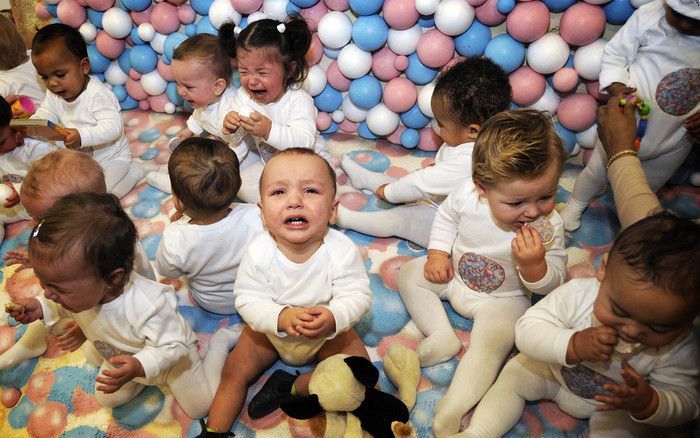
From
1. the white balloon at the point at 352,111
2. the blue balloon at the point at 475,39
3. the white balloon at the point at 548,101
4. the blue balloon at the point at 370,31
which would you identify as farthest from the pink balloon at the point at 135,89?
the white balloon at the point at 548,101

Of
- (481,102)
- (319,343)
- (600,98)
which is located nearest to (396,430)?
(319,343)

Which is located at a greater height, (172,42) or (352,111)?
(172,42)

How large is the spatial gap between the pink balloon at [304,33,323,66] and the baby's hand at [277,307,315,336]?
1080 millimetres

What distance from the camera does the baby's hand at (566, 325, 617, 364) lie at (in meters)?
0.87

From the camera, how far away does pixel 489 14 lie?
1606 mm

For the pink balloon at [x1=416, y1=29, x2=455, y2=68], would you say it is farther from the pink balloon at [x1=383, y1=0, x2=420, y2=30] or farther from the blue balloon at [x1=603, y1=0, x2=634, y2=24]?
the blue balloon at [x1=603, y1=0, x2=634, y2=24]

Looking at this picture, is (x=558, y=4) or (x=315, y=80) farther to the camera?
(x=315, y=80)

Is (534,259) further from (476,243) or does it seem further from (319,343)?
(319,343)

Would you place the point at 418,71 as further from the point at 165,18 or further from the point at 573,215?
the point at 165,18

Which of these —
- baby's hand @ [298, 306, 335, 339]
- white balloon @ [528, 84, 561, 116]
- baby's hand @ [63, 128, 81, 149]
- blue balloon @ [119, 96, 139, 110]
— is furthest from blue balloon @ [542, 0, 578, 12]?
blue balloon @ [119, 96, 139, 110]

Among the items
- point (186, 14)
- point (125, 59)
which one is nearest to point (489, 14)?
point (186, 14)

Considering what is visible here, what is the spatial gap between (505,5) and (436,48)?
24cm

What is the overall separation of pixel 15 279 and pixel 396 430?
3.97ft

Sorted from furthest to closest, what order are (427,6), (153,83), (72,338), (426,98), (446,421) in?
(153,83) → (426,98) → (427,6) → (72,338) → (446,421)
